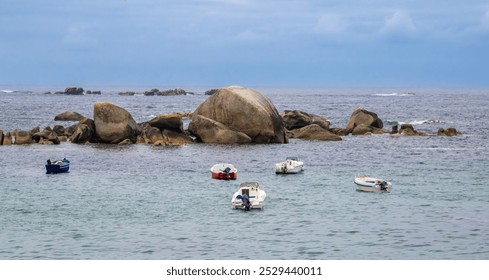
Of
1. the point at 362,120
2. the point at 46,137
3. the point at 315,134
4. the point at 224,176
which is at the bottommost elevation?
the point at 224,176

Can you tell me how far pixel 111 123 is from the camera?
66.9 meters

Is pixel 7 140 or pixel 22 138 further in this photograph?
pixel 22 138

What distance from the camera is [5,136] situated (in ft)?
225

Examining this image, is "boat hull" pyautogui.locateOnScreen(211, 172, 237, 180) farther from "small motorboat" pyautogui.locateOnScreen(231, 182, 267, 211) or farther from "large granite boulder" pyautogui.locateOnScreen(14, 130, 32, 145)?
"large granite boulder" pyautogui.locateOnScreen(14, 130, 32, 145)

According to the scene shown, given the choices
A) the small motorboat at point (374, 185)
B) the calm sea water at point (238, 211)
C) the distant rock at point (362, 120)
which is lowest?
the calm sea water at point (238, 211)

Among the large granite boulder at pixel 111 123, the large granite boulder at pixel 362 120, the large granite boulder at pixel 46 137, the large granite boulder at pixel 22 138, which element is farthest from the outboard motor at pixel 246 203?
the large granite boulder at pixel 362 120

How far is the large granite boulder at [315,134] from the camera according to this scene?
73062 mm

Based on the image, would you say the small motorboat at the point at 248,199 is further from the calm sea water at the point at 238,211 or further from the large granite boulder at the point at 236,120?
the large granite boulder at the point at 236,120

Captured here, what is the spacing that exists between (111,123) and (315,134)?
65.0ft

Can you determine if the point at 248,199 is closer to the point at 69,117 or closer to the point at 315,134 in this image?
the point at 315,134

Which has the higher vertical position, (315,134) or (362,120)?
(362,120)

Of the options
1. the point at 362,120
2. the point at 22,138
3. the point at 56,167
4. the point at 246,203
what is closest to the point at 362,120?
the point at 362,120

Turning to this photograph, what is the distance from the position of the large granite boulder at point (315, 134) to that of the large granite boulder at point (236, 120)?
5.02 m
